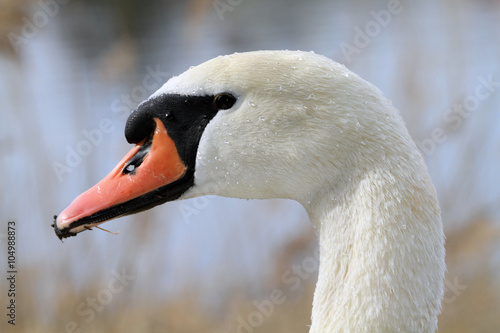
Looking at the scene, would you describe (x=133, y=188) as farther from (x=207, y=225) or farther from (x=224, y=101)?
(x=207, y=225)

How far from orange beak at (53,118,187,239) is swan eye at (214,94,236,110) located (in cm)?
17

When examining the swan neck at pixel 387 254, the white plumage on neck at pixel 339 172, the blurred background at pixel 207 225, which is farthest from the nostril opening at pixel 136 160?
the blurred background at pixel 207 225

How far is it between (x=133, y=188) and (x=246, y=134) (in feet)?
1.13

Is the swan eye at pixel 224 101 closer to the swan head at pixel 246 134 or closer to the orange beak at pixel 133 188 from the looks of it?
the swan head at pixel 246 134

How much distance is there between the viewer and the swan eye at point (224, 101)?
153 cm

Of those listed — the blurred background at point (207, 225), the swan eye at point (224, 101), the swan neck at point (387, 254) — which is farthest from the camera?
the blurred background at point (207, 225)

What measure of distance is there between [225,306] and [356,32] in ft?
7.05

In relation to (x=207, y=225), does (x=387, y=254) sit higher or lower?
higher

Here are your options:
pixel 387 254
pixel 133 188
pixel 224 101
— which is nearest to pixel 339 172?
pixel 387 254

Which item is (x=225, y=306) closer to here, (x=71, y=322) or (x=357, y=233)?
(x=71, y=322)

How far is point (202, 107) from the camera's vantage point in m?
1.58

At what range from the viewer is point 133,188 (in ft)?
5.11

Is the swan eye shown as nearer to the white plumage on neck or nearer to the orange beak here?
the white plumage on neck

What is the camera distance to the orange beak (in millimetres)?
1539
